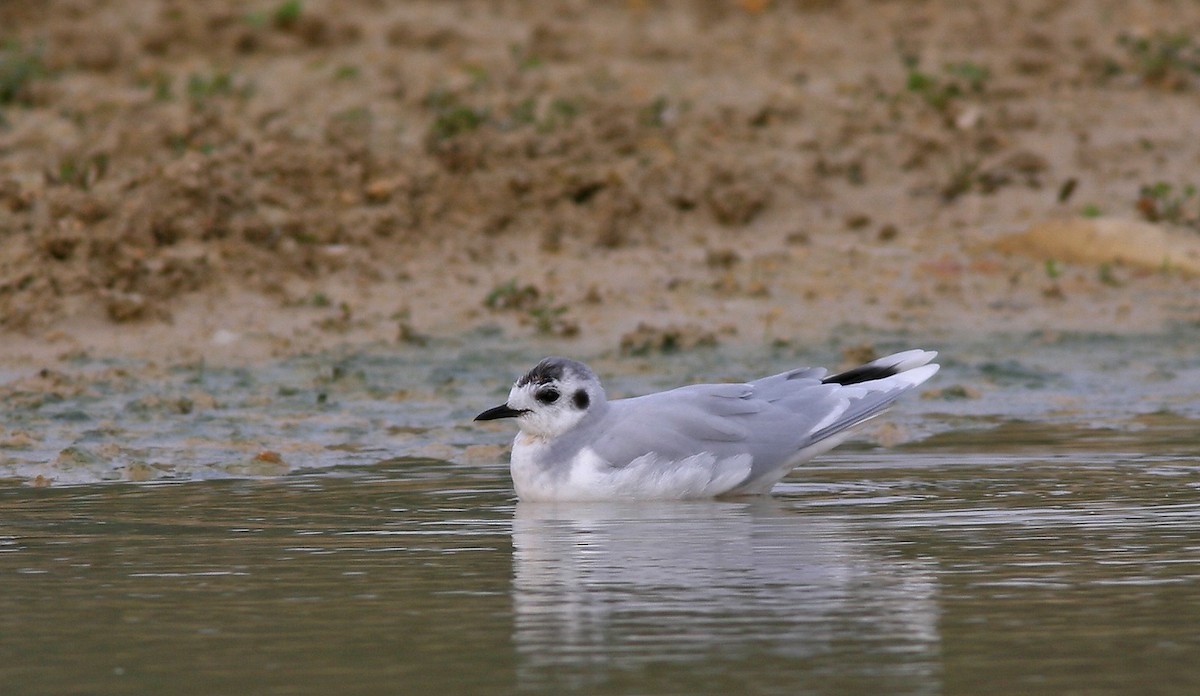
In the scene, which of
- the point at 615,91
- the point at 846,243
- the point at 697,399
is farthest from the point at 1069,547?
the point at 615,91

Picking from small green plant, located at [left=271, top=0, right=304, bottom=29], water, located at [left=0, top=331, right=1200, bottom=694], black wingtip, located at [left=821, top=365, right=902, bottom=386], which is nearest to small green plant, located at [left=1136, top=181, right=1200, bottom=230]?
water, located at [left=0, top=331, right=1200, bottom=694]

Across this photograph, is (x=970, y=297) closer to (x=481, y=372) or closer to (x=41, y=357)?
(x=481, y=372)

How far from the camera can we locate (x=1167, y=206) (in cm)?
1262

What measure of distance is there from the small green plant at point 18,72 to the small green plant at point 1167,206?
708 centimetres

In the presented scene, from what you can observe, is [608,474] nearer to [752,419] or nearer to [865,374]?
[752,419]

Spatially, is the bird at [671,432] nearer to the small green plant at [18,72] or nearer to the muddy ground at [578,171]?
the muddy ground at [578,171]

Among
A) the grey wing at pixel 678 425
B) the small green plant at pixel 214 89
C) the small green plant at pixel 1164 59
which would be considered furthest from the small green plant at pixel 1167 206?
the small green plant at pixel 214 89

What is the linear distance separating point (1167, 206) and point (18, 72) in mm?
7288

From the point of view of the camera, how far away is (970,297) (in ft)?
38.7

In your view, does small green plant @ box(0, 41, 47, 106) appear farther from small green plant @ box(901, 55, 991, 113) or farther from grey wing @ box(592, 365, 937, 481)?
grey wing @ box(592, 365, 937, 481)

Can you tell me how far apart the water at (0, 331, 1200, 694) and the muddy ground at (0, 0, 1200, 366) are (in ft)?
4.13

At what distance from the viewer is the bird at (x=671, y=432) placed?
7539 millimetres

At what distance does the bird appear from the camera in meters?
7.54

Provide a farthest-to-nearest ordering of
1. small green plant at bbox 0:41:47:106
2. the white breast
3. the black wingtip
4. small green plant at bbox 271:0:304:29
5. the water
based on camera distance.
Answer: small green plant at bbox 271:0:304:29
small green plant at bbox 0:41:47:106
the black wingtip
the white breast
the water
